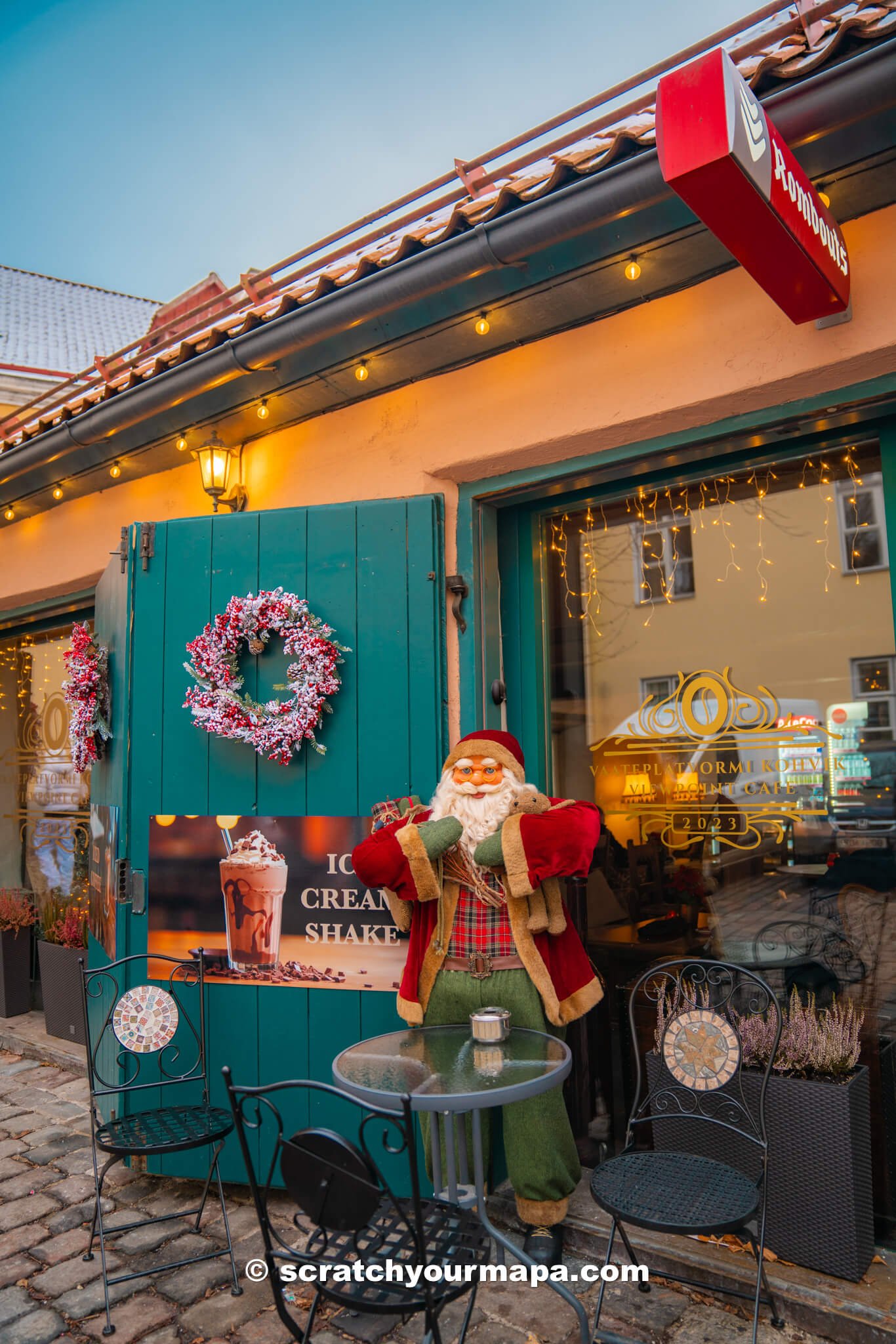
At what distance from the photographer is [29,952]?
609 centimetres

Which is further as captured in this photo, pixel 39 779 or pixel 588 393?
pixel 39 779

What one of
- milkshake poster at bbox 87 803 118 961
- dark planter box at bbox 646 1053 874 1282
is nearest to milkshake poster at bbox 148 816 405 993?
milkshake poster at bbox 87 803 118 961

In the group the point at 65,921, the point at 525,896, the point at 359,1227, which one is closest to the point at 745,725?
the point at 525,896

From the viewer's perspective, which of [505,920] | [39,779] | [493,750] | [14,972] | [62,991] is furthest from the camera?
[39,779]

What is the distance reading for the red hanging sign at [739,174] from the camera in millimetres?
1901

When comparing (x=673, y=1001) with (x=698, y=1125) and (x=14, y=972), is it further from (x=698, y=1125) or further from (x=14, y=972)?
(x=14, y=972)

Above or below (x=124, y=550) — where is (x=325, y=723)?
below

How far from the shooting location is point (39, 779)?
21.5 ft

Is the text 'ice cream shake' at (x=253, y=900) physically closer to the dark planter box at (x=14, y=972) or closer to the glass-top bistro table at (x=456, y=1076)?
the glass-top bistro table at (x=456, y=1076)

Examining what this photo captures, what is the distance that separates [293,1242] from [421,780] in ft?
5.44

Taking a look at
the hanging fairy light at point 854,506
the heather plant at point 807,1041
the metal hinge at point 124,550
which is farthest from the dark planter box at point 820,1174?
the metal hinge at point 124,550

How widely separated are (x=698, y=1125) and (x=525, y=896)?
93cm

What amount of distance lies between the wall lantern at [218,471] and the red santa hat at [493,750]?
1862mm

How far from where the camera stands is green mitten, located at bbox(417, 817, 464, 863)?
2.97 meters
